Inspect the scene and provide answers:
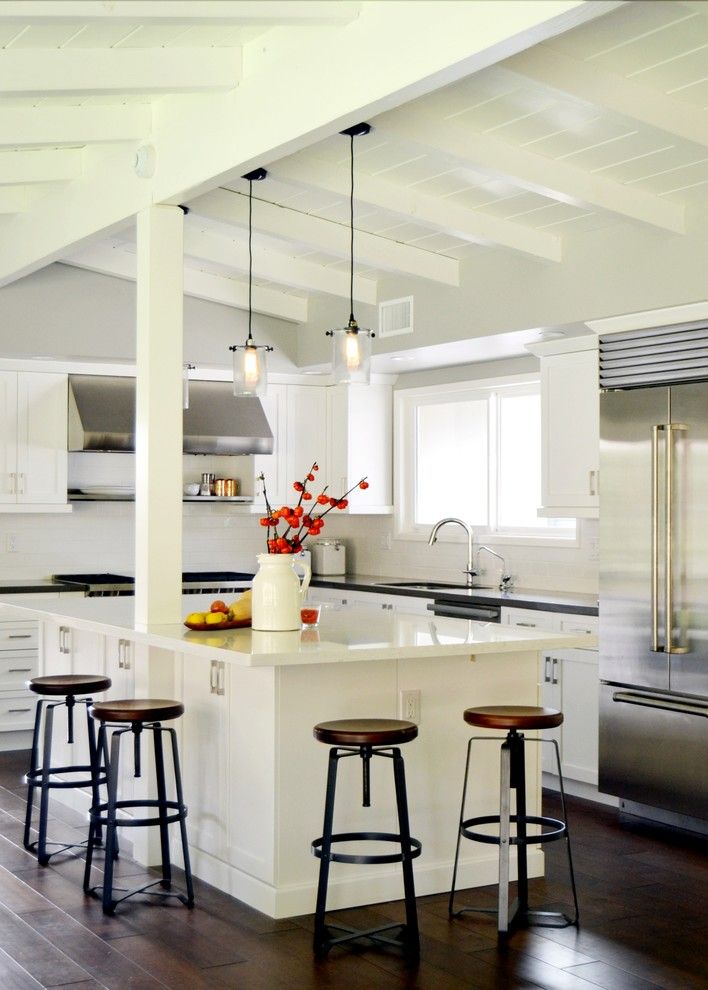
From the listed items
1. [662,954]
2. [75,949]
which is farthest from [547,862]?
[75,949]

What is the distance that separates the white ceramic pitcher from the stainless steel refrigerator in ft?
5.77

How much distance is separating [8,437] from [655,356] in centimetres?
408

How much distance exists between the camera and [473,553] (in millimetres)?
7820

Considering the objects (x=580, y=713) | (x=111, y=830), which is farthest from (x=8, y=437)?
(x=580, y=713)

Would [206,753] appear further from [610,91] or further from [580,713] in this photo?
[610,91]

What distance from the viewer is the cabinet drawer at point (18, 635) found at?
7.17 meters

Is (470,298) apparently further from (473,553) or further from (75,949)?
(75,949)

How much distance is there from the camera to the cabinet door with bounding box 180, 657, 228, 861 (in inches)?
181

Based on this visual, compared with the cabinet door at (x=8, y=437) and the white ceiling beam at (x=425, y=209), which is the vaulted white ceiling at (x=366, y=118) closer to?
the white ceiling beam at (x=425, y=209)

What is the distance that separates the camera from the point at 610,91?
4.17 metres

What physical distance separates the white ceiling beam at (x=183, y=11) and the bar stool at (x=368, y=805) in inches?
86.8

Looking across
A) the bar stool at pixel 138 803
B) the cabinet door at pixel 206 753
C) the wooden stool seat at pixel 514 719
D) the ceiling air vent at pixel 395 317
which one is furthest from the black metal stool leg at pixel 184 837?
the ceiling air vent at pixel 395 317

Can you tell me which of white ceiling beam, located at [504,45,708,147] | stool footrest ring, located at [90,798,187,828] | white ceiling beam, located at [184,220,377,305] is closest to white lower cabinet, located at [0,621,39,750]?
white ceiling beam, located at [184,220,377,305]

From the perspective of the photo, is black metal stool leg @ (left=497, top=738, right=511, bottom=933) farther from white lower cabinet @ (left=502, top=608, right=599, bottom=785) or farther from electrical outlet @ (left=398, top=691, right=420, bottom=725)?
white lower cabinet @ (left=502, top=608, right=599, bottom=785)
